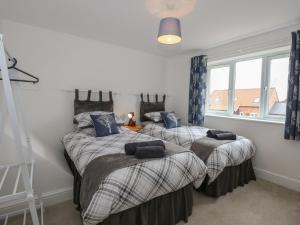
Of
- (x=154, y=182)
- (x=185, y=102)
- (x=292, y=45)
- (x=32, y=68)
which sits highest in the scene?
(x=292, y=45)

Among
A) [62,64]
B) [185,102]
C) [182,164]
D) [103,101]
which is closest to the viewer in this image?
[182,164]

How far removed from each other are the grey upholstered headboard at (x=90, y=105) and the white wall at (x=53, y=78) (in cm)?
9

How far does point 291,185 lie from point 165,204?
6.55 ft

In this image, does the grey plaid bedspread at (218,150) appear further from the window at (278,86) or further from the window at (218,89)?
the window at (218,89)

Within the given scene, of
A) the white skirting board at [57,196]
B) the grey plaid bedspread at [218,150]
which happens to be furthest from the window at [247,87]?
the white skirting board at [57,196]

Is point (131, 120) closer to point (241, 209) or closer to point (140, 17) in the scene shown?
point (140, 17)

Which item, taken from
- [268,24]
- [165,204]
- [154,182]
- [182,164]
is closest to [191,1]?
[268,24]

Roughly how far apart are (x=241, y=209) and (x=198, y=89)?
216cm

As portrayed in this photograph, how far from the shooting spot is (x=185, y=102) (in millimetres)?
3945

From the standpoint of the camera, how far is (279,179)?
260 cm

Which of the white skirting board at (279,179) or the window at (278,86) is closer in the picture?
the white skirting board at (279,179)

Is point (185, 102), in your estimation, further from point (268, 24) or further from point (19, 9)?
point (19, 9)

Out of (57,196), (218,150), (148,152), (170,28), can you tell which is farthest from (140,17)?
(57,196)

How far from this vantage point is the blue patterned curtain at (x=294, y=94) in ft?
7.52
